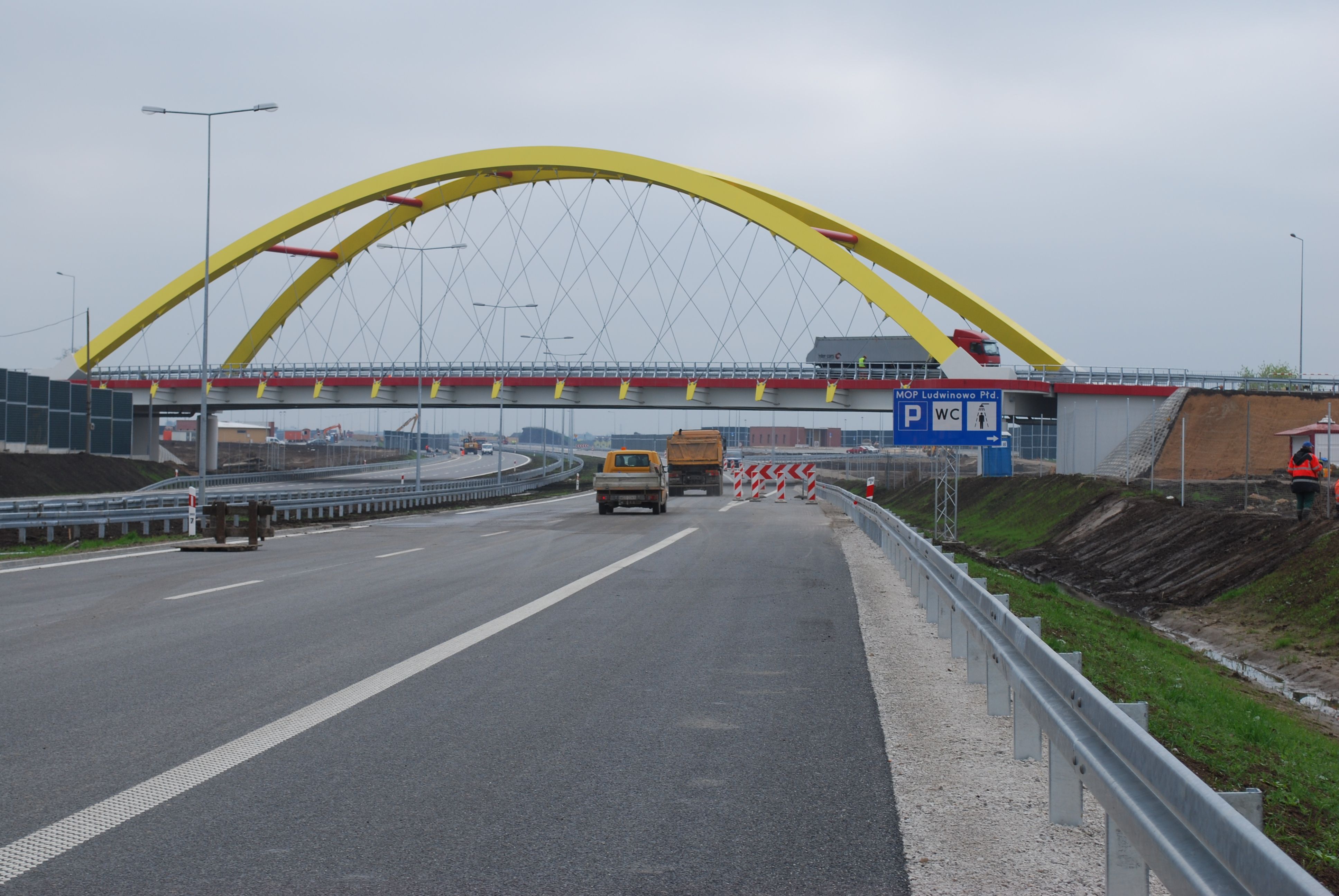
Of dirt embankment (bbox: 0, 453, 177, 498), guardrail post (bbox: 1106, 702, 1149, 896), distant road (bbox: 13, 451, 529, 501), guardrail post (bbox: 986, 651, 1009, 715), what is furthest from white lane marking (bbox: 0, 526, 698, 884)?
dirt embankment (bbox: 0, 453, 177, 498)

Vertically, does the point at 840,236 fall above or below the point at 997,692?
above

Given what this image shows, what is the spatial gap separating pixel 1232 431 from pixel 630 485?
2137 cm

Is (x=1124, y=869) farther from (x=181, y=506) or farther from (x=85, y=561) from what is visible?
(x=181, y=506)

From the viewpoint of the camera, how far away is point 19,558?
20.3 meters

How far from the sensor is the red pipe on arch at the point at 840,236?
207 ft

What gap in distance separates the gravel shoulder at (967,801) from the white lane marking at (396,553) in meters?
12.8

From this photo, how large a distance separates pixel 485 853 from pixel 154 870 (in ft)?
4.12

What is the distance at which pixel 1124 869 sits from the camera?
3971 millimetres

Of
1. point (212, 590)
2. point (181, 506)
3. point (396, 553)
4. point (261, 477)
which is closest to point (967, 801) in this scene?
point (212, 590)

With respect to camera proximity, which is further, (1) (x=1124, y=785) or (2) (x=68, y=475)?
(2) (x=68, y=475)

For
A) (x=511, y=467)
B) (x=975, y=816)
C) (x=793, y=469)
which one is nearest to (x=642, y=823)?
(x=975, y=816)

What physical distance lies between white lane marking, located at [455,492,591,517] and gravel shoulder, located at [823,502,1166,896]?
3206cm

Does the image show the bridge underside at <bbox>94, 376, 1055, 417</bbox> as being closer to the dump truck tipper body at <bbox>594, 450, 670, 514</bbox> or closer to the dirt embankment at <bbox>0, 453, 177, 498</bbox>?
the dirt embankment at <bbox>0, 453, 177, 498</bbox>

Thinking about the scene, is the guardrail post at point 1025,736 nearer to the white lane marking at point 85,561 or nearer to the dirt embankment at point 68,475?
the white lane marking at point 85,561
